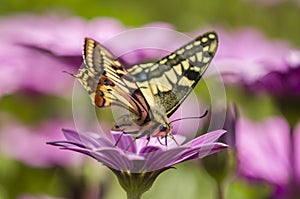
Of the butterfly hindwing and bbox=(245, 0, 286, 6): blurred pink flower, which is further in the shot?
bbox=(245, 0, 286, 6): blurred pink flower

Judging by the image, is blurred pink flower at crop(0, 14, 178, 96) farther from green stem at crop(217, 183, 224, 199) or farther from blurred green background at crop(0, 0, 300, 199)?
green stem at crop(217, 183, 224, 199)

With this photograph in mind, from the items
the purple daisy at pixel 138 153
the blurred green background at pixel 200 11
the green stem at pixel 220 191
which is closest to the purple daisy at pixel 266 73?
the green stem at pixel 220 191

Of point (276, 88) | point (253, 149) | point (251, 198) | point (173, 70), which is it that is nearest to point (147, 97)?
point (173, 70)

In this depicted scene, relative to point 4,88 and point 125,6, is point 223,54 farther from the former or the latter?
point 125,6

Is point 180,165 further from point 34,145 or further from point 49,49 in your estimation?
point 49,49

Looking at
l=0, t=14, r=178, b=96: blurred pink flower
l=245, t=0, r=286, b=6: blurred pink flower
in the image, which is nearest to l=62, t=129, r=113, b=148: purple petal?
l=0, t=14, r=178, b=96: blurred pink flower

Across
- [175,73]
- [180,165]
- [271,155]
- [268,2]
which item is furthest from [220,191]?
[268,2]
